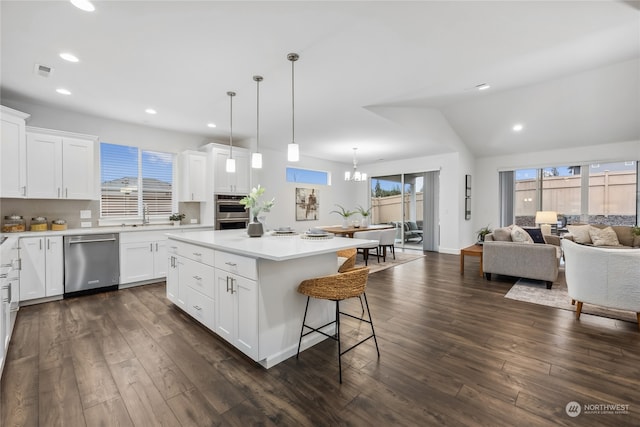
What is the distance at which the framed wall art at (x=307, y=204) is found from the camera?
7520mm

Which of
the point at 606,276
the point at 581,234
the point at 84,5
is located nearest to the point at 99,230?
the point at 84,5

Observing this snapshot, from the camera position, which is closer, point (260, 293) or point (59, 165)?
point (260, 293)

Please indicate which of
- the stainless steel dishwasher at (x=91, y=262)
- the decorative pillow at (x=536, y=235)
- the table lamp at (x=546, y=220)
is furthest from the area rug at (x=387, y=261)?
the stainless steel dishwasher at (x=91, y=262)

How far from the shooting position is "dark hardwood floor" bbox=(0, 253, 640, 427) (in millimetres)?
1648

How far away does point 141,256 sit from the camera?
4336 mm

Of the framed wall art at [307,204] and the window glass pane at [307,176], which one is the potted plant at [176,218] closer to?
the window glass pane at [307,176]

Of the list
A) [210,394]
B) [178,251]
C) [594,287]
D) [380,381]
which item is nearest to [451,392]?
[380,381]

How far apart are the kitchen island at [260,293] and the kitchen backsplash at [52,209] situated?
2.86 metres

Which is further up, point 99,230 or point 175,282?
point 99,230

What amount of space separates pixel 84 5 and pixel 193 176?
3.36m

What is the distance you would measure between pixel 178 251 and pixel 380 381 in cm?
256

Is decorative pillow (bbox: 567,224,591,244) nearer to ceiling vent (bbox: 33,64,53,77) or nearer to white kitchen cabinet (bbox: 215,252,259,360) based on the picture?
white kitchen cabinet (bbox: 215,252,259,360)

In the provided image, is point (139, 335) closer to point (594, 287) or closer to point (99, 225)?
point (99, 225)

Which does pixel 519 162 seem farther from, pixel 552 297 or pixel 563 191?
pixel 552 297
